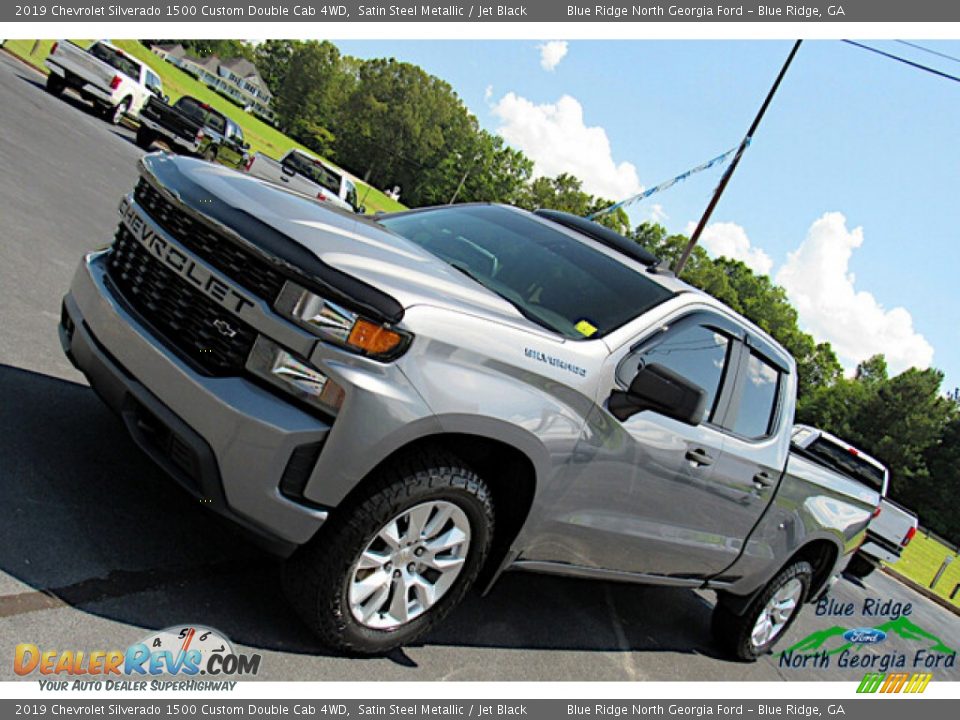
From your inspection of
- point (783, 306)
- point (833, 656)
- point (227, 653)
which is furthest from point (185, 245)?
point (783, 306)

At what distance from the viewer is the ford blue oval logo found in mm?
8113

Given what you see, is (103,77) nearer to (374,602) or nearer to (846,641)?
(846,641)

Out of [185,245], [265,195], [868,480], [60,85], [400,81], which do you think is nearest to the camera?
[185,245]

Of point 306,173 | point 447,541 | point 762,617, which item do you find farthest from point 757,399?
point 306,173

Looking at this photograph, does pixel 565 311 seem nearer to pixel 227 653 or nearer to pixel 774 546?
pixel 227 653

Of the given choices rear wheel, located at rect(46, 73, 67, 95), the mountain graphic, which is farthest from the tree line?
the mountain graphic

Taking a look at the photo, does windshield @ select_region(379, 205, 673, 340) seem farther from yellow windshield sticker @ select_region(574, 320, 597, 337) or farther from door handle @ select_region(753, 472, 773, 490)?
door handle @ select_region(753, 472, 773, 490)

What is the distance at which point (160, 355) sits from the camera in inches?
118

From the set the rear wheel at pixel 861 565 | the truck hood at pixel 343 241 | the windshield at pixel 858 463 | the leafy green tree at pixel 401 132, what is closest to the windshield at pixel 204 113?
the windshield at pixel 858 463

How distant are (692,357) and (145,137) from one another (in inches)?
746

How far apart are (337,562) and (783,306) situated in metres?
104

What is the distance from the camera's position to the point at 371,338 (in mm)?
2846

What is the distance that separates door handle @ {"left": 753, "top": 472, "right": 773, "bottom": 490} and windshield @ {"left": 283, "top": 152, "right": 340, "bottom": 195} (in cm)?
1650

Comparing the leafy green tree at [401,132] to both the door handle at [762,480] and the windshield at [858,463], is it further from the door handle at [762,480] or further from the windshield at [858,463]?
the door handle at [762,480]
